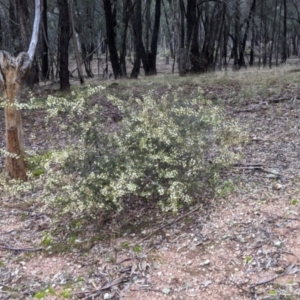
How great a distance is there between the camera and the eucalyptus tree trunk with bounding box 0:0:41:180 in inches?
188

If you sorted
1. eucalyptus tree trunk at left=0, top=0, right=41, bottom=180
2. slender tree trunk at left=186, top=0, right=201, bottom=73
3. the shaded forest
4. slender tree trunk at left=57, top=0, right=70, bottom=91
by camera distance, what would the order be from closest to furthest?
eucalyptus tree trunk at left=0, top=0, right=41, bottom=180, slender tree trunk at left=57, top=0, right=70, bottom=91, the shaded forest, slender tree trunk at left=186, top=0, right=201, bottom=73

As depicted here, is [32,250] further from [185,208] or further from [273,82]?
[273,82]

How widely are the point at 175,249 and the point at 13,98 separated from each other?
2.68m

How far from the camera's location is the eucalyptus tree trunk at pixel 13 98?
4781 millimetres

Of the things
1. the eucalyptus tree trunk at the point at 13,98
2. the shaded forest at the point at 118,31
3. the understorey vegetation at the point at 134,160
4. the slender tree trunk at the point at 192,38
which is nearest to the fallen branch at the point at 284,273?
the understorey vegetation at the point at 134,160

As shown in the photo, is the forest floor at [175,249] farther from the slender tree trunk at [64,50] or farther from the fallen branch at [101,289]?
the slender tree trunk at [64,50]

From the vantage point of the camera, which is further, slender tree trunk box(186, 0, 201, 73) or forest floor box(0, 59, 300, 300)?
slender tree trunk box(186, 0, 201, 73)

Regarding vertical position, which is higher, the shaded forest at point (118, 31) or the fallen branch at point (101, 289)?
the shaded forest at point (118, 31)

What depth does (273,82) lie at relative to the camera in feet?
27.6

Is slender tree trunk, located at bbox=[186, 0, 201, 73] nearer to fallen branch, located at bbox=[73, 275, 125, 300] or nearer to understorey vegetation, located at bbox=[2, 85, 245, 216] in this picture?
understorey vegetation, located at bbox=[2, 85, 245, 216]

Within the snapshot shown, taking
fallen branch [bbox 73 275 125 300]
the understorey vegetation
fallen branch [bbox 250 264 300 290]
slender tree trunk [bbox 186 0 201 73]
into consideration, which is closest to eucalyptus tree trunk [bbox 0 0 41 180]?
the understorey vegetation

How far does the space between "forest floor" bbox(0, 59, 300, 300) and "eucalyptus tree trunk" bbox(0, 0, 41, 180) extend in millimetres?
491

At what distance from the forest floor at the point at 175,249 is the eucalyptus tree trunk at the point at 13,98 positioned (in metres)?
0.49

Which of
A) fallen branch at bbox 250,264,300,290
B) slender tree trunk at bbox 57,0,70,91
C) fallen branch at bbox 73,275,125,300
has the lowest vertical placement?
fallen branch at bbox 73,275,125,300
